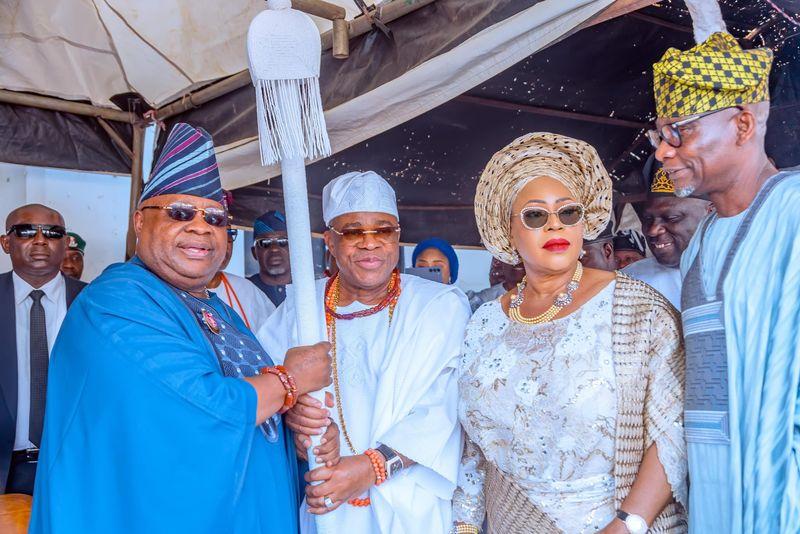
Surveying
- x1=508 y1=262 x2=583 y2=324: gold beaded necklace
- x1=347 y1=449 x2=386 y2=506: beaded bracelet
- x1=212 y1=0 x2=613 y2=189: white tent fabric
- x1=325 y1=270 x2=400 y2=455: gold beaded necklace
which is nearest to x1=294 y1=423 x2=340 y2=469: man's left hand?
x1=347 y1=449 x2=386 y2=506: beaded bracelet

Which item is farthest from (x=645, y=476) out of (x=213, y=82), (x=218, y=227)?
(x=213, y=82)

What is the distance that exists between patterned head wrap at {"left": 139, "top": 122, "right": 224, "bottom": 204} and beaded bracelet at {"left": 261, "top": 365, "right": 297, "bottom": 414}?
2.03 feet

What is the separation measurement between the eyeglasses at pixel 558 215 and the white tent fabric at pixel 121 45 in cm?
151

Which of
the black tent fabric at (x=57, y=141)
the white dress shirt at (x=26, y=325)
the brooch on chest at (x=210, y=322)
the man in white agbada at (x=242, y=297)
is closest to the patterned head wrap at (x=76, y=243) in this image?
the black tent fabric at (x=57, y=141)

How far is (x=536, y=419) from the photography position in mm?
2275

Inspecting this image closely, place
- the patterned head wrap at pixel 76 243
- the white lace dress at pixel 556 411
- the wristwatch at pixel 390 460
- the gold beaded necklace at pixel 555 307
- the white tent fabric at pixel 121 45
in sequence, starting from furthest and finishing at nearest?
the patterned head wrap at pixel 76 243, the white tent fabric at pixel 121 45, the wristwatch at pixel 390 460, the gold beaded necklace at pixel 555 307, the white lace dress at pixel 556 411

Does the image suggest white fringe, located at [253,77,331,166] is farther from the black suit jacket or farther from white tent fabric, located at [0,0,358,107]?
the black suit jacket

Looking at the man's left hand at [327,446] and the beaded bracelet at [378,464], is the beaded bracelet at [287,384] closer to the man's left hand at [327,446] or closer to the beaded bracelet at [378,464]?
the man's left hand at [327,446]

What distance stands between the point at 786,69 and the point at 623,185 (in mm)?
1848

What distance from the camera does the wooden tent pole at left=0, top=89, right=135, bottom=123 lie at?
4228mm

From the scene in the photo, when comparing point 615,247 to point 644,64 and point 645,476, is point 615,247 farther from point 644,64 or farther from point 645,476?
point 645,476

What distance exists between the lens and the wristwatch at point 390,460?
2639mm

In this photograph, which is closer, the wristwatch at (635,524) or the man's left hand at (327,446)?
the wristwatch at (635,524)

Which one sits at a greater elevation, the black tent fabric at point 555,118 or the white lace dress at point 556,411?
the black tent fabric at point 555,118
